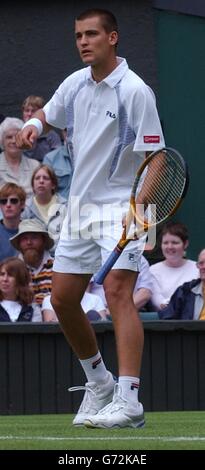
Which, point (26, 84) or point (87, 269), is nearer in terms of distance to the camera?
point (87, 269)

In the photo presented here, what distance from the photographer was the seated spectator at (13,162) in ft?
46.2

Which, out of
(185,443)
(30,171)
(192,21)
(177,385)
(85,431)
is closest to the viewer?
(185,443)

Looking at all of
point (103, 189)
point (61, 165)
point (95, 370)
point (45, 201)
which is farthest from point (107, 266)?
point (61, 165)

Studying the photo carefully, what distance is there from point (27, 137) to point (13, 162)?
5751 millimetres

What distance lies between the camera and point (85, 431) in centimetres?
795

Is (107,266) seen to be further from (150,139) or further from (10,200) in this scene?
(10,200)

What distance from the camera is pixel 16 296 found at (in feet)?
41.3

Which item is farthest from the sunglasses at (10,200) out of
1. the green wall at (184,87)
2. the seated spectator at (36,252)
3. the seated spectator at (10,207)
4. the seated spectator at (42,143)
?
the green wall at (184,87)

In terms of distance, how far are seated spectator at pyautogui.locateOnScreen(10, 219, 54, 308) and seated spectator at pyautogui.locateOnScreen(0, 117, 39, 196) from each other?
91cm

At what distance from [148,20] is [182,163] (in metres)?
7.49

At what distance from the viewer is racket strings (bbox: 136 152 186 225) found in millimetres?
8148

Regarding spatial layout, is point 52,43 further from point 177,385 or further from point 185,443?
point 185,443

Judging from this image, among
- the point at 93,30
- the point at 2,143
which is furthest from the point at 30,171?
the point at 93,30

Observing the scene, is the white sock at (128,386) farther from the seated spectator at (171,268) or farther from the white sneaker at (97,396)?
the seated spectator at (171,268)
